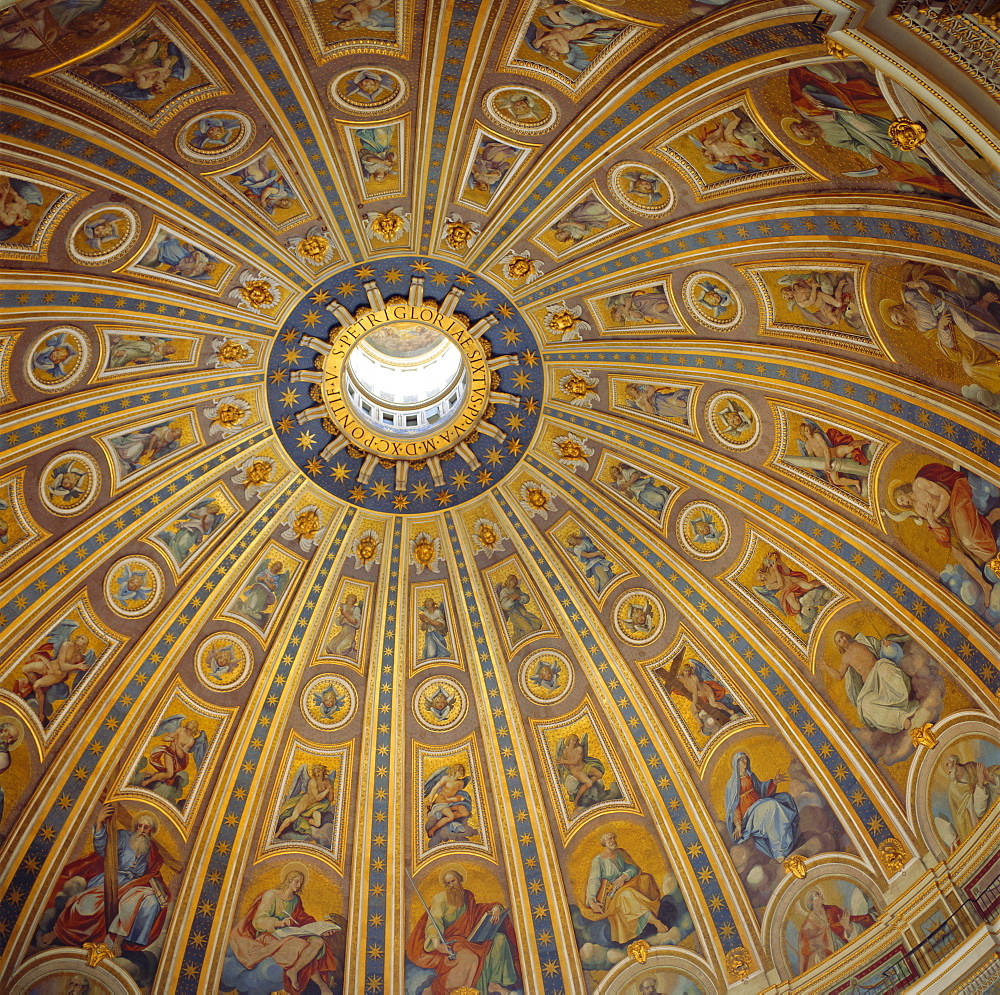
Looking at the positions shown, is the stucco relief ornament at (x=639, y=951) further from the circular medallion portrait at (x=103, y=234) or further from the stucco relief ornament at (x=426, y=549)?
the circular medallion portrait at (x=103, y=234)

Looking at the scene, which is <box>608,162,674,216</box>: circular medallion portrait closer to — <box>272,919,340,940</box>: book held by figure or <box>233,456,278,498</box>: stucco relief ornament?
<box>233,456,278,498</box>: stucco relief ornament

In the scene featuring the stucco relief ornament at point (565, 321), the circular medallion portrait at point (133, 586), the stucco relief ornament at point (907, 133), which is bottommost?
the stucco relief ornament at point (907, 133)

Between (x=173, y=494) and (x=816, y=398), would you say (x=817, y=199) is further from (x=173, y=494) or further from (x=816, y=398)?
(x=173, y=494)

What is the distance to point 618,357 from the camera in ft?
67.5

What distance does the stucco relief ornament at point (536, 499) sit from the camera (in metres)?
22.5

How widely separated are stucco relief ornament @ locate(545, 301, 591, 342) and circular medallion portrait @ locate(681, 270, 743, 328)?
2200mm

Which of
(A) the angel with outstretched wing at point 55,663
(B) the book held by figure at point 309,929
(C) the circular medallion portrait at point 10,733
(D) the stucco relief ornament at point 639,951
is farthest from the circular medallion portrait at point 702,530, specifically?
(C) the circular medallion portrait at point 10,733

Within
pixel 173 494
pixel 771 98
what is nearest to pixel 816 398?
pixel 771 98

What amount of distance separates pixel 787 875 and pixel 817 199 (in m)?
11.2

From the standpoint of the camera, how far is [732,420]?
20109 mm

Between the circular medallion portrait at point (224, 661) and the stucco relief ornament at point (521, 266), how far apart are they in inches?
354

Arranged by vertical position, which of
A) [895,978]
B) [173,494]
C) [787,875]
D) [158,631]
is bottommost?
[895,978]

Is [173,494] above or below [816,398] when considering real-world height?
above

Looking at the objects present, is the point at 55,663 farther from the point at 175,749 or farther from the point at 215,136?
the point at 215,136
